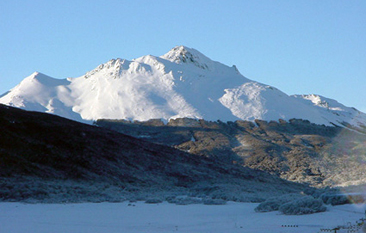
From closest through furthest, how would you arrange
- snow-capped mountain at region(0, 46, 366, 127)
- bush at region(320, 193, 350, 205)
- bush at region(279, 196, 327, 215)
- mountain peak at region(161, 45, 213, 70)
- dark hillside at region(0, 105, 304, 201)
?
bush at region(279, 196, 327, 215)
bush at region(320, 193, 350, 205)
dark hillside at region(0, 105, 304, 201)
snow-capped mountain at region(0, 46, 366, 127)
mountain peak at region(161, 45, 213, 70)

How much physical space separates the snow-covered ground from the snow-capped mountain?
2001 inches

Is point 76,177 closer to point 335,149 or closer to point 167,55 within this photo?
point 335,149

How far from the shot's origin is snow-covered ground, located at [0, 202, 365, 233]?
44.0ft

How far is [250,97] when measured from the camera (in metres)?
80.4

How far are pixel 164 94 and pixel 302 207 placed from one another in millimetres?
65298

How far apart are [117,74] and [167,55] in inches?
607

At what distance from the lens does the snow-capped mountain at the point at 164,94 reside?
2906 inches

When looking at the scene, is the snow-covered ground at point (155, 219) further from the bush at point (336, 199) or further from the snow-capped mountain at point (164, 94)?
the snow-capped mountain at point (164, 94)

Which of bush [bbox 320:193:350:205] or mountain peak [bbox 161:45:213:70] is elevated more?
mountain peak [bbox 161:45:213:70]

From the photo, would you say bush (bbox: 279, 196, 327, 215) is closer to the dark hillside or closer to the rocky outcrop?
the dark hillside

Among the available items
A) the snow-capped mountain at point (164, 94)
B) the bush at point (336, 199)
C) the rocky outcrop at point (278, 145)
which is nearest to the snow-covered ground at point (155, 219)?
the bush at point (336, 199)

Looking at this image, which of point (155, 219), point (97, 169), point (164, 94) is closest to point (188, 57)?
point (164, 94)

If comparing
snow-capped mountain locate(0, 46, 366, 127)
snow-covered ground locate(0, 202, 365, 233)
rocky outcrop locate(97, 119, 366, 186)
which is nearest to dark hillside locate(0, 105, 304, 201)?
snow-covered ground locate(0, 202, 365, 233)

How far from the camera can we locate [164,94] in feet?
265
